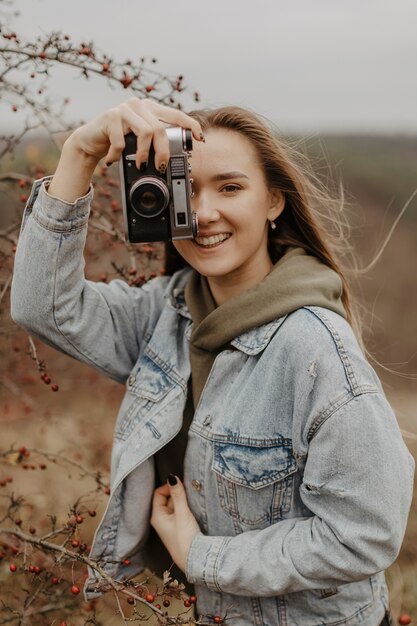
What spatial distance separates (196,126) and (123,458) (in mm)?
732

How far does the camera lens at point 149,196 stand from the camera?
1374 millimetres

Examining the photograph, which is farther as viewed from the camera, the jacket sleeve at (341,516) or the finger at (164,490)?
the finger at (164,490)

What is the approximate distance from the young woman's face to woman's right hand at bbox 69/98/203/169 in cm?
10

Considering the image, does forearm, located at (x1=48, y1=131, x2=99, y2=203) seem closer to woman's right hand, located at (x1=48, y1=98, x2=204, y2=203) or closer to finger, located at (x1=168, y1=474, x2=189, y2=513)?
woman's right hand, located at (x1=48, y1=98, x2=204, y2=203)

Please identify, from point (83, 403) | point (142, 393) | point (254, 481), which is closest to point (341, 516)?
point (254, 481)

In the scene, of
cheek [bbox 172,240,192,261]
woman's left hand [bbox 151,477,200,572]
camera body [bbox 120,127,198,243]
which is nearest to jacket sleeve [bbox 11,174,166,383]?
camera body [bbox 120,127,198,243]

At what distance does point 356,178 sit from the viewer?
643cm

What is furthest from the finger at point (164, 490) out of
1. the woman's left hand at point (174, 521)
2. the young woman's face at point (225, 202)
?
the young woman's face at point (225, 202)

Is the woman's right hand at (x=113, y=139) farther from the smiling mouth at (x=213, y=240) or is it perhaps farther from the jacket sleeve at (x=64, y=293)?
the smiling mouth at (x=213, y=240)

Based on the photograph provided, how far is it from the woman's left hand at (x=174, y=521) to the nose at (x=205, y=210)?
0.57 metres

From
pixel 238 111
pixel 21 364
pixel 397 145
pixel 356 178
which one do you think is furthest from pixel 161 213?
pixel 356 178

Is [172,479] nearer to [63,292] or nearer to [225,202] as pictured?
[63,292]

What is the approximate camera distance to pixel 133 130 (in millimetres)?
1316

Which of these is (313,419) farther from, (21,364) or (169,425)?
(21,364)
